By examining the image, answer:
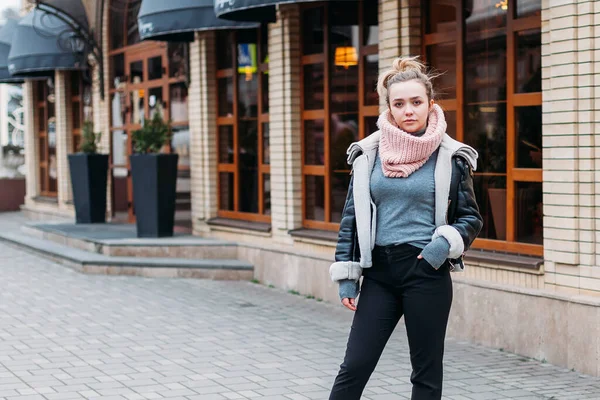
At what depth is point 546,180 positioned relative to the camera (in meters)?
8.16

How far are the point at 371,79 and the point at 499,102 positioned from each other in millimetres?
2229

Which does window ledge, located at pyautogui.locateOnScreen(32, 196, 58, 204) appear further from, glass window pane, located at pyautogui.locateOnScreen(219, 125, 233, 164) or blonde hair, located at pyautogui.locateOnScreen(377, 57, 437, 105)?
blonde hair, located at pyautogui.locateOnScreen(377, 57, 437, 105)

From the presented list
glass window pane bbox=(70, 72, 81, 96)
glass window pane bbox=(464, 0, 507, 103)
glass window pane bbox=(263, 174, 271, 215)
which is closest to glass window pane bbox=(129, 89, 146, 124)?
glass window pane bbox=(70, 72, 81, 96)

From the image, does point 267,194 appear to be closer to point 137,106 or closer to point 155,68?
point 155,68

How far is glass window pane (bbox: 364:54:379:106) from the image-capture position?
428 inches

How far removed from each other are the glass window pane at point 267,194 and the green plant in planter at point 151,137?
1901 mm

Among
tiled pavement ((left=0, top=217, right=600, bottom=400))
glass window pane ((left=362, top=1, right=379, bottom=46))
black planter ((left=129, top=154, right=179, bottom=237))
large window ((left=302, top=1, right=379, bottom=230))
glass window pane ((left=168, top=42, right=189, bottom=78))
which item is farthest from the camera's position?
glass window pane ((left=168, top=42, right=189, bottom=78))

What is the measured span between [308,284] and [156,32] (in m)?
4.02

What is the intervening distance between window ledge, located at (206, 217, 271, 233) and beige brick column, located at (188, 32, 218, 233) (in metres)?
0.26

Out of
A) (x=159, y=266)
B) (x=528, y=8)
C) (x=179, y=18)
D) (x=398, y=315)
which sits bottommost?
(x=159, y=266)

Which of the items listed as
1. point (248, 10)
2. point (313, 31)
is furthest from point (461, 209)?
point (313, 31)

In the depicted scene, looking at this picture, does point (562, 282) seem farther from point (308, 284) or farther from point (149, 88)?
point (149, 88)

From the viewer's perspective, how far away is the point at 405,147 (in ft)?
15.6

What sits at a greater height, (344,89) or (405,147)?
(344,89)
